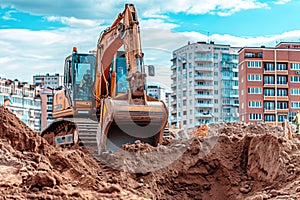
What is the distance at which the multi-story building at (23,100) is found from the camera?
80.7 m

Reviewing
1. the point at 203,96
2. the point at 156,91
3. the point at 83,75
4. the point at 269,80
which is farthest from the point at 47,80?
the point at 83,75

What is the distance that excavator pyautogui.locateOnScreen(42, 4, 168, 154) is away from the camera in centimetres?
1112

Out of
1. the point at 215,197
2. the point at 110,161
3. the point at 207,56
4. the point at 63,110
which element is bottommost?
the point at 215,197

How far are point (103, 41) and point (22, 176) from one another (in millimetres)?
6300

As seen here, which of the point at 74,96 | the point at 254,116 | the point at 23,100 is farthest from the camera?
the point at 23,100

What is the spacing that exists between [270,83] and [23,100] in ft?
148

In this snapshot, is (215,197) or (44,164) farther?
(215,197)

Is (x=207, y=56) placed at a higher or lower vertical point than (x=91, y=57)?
higher

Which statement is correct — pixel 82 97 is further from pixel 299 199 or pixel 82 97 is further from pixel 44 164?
pixel 299 199

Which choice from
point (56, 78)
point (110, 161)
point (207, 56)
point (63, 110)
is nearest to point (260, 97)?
point (207, 56)

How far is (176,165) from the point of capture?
992 centimetres

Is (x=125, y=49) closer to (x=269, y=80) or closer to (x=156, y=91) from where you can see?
(x=156, y=91)

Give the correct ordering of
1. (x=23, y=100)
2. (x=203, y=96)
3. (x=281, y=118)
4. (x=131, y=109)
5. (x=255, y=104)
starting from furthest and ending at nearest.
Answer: (x=23, y=100)
(x=203, y=96)
(x=281, y=118)
(x=255, y=104)
(x=131, y=109)

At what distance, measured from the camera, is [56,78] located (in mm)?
127938
